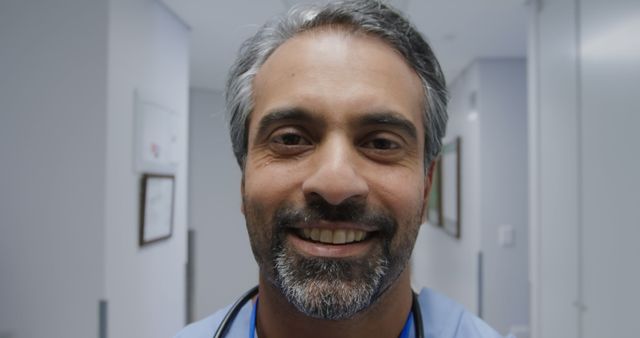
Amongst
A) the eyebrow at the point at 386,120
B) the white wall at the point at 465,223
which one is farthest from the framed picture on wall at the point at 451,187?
the eyebrow at the point at 386,120

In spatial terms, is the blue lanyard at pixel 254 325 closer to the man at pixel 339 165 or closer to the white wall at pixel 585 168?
the man at pixel 339 165

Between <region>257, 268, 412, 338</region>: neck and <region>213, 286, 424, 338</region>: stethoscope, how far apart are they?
0.06 feet

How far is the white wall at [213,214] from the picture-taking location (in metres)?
4.37

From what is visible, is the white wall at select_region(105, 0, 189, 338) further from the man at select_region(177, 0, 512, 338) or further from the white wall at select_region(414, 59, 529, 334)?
the white wall at select_region(414, 59, 529, 334)

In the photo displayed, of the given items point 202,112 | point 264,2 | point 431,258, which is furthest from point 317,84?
point 431,258

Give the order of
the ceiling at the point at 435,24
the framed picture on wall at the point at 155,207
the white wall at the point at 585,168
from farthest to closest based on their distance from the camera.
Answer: the ceiling at the point at 435,24, the framed picture on wall at the point at 155,207, the white wall at the point at 585,168

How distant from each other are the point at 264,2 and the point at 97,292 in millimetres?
1555

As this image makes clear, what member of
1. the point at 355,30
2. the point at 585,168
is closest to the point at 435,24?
the point at 585,168

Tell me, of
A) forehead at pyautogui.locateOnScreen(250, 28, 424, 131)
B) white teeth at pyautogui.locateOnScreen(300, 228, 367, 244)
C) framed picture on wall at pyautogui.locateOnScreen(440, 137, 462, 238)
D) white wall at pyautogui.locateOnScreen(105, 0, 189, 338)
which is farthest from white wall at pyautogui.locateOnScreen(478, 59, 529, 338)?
white teeth at pyautogui.locateOnScreen(300, 228, 367, 244)

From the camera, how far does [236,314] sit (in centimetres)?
89

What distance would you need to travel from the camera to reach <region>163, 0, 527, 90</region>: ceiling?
88.1 inches

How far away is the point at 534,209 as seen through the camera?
2.12 meters

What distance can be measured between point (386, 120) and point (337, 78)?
0.10m

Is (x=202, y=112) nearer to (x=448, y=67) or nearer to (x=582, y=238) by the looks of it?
(x=448, y=67)
